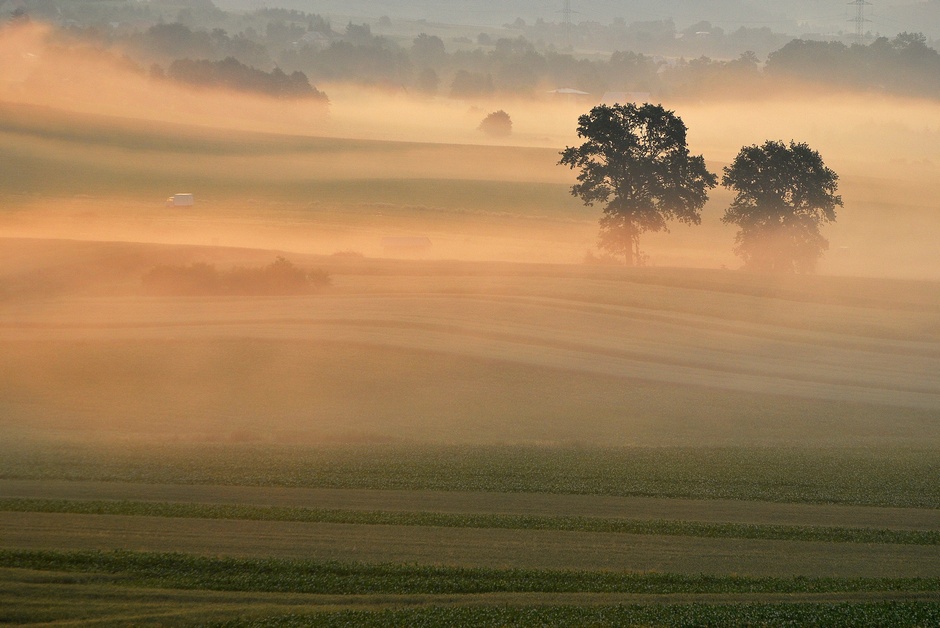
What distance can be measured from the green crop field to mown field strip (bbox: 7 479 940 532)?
0.07 m

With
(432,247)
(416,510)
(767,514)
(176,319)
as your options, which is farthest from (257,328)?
(432,247)

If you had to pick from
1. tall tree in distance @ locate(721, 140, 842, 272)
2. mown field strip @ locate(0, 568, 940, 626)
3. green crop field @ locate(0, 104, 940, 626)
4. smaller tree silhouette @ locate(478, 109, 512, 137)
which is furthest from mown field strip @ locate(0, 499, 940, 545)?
smaller tree silhouette @ locate(478, 109, 512, 137)

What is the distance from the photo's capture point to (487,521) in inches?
653

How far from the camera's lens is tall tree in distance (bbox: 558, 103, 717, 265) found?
48156mm

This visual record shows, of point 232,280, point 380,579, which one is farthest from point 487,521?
point 232,280

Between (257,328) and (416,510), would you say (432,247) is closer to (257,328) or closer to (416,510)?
(257,328)

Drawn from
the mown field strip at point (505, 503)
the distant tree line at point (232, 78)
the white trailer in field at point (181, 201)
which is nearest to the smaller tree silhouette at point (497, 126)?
the distant tree line at point (232, 78)

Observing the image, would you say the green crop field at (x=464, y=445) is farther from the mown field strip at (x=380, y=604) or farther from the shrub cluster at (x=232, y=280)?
the shrub cluster at (x=232, y=280)

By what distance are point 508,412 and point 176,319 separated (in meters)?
13.8

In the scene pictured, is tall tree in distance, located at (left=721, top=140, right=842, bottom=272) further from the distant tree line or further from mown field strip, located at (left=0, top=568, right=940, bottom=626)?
the distant tree line

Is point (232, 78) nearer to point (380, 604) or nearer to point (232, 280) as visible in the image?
point (232, 280)

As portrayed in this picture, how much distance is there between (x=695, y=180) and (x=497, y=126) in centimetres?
7845

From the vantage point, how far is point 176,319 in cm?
3306

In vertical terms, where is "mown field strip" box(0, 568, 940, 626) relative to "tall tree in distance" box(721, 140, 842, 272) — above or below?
below
